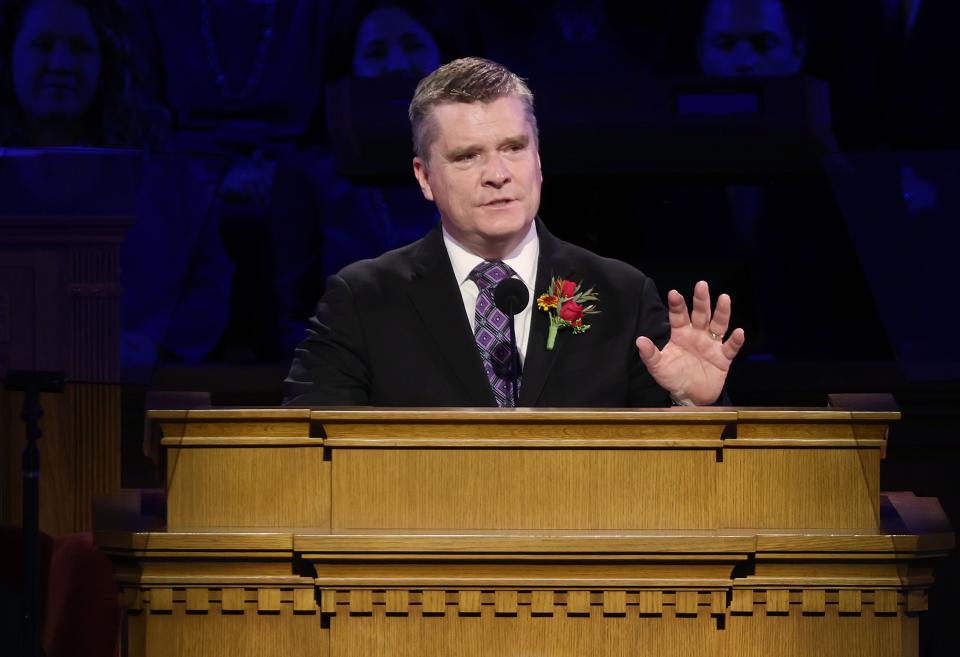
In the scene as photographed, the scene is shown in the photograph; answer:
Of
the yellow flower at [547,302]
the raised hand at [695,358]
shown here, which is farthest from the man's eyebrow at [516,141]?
the raised hand at [695,358]

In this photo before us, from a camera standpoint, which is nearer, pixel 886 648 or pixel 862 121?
pixel 886 648

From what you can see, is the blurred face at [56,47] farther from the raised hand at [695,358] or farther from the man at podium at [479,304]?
the raised hand at [695,358]

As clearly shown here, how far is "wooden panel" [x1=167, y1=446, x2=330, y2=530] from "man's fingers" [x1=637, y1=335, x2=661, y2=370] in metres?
0.49

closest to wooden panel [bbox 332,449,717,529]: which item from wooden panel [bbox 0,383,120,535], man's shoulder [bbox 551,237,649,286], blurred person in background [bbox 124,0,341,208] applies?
man's shoulder [bbox 551,237,649,286]

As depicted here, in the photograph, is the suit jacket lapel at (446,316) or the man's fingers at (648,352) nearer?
the man's fingers at (648,352)

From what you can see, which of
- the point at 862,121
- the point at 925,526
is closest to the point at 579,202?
the point at 862,121

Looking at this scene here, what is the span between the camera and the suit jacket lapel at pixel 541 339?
7.49 ft

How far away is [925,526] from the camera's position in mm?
1743

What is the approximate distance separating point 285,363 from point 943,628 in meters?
1.84

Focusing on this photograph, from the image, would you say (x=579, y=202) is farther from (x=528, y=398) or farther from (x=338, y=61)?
(x=528, y=398)

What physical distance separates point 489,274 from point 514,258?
3.2 inches

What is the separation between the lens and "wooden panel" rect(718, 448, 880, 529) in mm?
1726

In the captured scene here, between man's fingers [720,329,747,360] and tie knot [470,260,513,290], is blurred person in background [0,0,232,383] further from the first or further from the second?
man's fingers [720,329,747,360]

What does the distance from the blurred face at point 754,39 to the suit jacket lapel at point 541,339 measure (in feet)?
5.49
